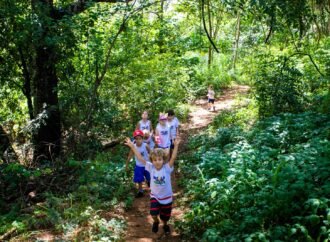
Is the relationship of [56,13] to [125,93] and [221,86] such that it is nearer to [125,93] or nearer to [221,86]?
[125,93]

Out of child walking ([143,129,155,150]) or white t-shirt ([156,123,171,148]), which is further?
white t-shirt ([156,123,171,148])

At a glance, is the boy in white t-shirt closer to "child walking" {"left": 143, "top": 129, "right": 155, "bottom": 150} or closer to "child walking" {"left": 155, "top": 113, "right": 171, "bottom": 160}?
"child walking" {"left": 143, "top": 129, "right": 155, "bottom": 150}

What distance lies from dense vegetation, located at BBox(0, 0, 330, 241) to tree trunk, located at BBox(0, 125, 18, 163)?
1.5 inches

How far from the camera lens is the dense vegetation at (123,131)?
525 cm

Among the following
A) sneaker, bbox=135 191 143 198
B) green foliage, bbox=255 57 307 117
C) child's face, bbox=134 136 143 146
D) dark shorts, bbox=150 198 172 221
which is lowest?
sneaker, bbox=135 191 143 198

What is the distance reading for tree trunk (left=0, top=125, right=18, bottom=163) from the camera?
912 centimetres

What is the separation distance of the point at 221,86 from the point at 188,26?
297 inches

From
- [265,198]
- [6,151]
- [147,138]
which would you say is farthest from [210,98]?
[265,198]

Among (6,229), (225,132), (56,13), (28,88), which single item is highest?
(56,13)

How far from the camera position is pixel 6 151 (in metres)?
9.26

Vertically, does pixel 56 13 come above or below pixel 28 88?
above

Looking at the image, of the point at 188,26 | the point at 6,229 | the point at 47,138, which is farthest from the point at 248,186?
the point at 188,26

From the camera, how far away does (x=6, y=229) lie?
6348mm

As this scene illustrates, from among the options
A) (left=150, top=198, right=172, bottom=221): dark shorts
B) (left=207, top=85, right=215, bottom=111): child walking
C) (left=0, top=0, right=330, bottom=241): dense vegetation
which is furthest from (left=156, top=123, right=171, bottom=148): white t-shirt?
(left=207, top=85, right=215, bottom=111): child walking
